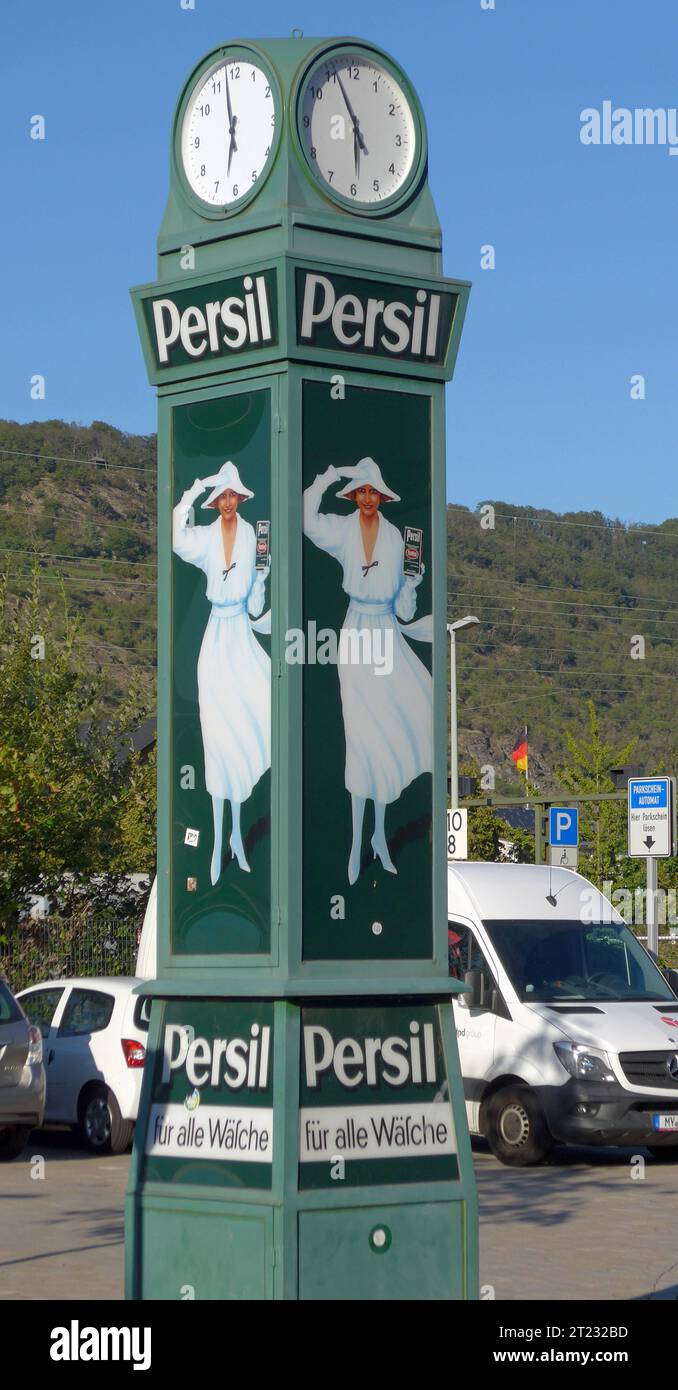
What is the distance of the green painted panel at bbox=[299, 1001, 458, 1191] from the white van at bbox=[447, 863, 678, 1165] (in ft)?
29.0

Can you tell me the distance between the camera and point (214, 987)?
666 centimetres

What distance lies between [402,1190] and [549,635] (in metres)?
123

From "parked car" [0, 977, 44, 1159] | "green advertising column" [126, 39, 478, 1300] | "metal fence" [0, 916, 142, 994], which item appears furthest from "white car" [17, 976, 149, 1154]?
"green advertising column" [126, 39, 478, 1300]

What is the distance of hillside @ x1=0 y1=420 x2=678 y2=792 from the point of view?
10488cm

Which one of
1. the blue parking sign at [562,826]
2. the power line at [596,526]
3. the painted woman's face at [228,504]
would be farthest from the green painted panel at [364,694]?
the power line at [596,526]

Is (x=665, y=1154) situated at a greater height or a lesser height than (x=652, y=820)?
lesser

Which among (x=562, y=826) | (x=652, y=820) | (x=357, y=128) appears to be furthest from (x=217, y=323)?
(x=562, y=826)

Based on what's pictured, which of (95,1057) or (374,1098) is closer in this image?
(374,1098)

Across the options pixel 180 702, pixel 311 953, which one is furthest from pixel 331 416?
pixel 311 953

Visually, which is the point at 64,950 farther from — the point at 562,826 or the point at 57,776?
the point at 562,826

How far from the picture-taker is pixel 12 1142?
16328mm

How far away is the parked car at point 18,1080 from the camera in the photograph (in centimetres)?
1582

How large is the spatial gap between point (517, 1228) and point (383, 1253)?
19.2 feet

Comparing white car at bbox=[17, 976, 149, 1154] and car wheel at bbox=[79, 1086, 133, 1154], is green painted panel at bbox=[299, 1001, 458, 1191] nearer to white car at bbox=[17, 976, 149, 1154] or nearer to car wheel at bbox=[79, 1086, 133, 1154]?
white car at bbox=[17, 976, 149, 1154]
